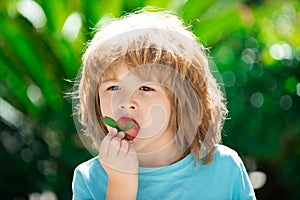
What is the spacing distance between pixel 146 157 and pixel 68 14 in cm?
176

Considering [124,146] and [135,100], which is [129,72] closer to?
[135,100]

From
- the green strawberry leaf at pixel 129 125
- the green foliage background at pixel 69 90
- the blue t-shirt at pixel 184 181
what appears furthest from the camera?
the green foliage background at pixel 69 90

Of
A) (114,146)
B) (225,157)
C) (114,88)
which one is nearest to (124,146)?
(114,146)

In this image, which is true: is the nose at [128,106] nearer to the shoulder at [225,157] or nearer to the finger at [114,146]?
the finger at [114,146]

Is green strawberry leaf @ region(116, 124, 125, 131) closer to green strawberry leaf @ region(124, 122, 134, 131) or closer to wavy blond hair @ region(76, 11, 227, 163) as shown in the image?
green strawberry leaf @ region(124, 122, 134, 131)

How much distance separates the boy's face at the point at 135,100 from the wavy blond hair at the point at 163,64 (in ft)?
0.09

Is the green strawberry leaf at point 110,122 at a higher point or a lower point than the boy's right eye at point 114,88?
lower

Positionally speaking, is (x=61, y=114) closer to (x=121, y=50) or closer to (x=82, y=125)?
(x=82, y=125)

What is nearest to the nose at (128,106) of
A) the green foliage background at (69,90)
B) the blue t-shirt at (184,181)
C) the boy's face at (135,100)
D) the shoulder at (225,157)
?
the boy's face at (135,100)

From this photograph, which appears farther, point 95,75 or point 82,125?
point 82,125

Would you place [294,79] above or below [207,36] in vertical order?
below

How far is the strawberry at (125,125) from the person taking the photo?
1.74 metres

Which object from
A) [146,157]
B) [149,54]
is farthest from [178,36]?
[146,157]

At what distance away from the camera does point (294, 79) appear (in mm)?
3484
